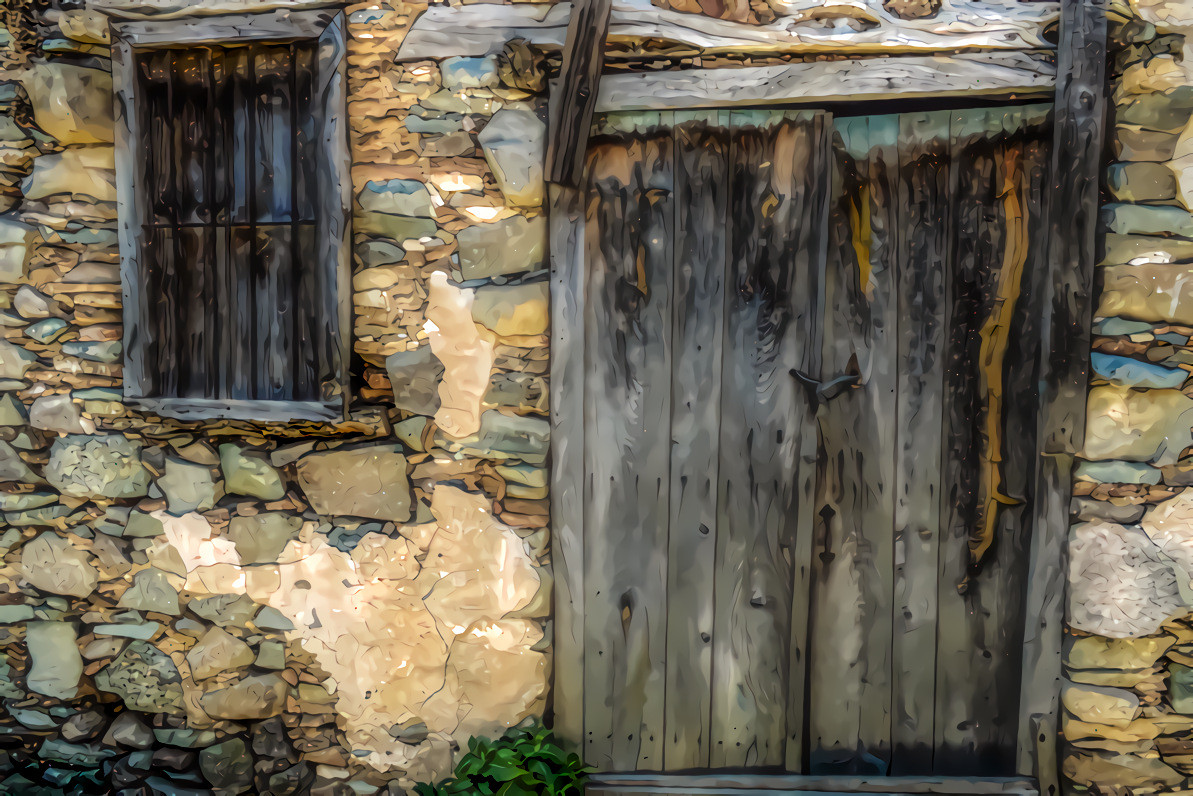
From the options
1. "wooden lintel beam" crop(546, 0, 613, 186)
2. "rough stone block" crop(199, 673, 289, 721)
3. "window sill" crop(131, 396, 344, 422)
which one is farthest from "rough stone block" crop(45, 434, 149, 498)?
"wooden lintel beam" crop(546, 0, 613, 186)

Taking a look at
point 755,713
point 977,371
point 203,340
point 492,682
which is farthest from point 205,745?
point 977,371

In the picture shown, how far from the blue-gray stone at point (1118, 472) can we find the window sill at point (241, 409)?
2217 mm

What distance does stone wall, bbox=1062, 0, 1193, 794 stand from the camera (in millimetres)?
1771

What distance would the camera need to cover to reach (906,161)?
192cm

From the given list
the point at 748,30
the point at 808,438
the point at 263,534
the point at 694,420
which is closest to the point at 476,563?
the point at 263,534

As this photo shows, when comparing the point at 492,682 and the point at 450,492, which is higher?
the point at 450,492

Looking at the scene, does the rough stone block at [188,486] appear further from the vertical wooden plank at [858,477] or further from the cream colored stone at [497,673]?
the vertical wooden plank at [858,477]

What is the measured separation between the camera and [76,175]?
212 cm

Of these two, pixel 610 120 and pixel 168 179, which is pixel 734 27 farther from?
pixel 168 179

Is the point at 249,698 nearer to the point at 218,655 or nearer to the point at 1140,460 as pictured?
the point at 218,655

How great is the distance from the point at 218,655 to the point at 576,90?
2.12m

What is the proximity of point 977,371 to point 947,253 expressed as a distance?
0.37m

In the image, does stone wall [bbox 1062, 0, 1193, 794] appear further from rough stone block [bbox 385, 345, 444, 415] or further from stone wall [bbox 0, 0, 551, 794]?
rough stone block [bbox 385, 345, 444, 415]

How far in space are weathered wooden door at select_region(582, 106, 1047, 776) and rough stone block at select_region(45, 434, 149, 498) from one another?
1516mm
